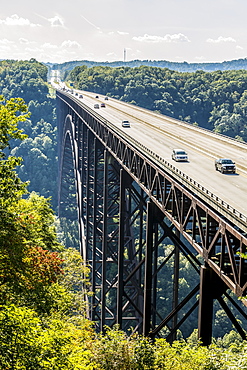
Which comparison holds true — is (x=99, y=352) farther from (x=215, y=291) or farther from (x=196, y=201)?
(x=196, y=201)

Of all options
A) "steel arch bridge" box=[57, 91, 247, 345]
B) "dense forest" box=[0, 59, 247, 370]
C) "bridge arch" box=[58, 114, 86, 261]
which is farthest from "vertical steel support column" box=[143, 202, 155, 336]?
"bridge arch" box=[58, 114, 86, 261]

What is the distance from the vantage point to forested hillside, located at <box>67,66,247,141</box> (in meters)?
157

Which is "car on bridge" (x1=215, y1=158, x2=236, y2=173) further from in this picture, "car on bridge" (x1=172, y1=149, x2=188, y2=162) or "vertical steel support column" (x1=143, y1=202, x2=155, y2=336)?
"vertical steel support column" (x1=143, y1=202, x2=155, y2=336)

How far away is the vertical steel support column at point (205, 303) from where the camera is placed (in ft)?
65.8

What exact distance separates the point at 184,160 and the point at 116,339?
66.1 feet

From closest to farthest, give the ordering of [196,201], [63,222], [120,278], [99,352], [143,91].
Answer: [99,352] < [196,201] < [120,278] < [63,222] < [143,91]

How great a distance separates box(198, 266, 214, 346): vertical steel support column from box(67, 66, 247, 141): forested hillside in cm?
13185

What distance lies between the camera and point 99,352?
1975cm

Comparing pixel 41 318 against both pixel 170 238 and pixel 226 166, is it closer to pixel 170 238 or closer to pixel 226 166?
pixel 170 238

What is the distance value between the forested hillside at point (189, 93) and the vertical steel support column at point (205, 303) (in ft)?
433

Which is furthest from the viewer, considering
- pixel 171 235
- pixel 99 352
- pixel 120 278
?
pixel 120 278

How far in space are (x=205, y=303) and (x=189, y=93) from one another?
15880 centimetres

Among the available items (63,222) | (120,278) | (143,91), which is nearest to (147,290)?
(120,278)

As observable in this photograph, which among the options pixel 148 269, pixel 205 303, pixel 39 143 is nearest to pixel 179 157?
pixel 148 269
